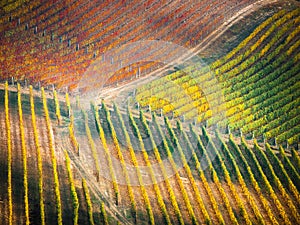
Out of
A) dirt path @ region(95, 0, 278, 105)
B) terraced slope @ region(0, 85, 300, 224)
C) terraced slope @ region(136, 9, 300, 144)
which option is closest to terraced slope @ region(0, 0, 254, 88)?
dirt path @ region(95, 0, 278, 105)

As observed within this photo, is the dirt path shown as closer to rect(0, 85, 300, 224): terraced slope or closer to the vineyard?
the vineyard

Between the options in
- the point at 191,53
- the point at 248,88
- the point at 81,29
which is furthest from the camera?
the point at 81,29

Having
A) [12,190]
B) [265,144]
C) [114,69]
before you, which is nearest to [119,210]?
[12,190]

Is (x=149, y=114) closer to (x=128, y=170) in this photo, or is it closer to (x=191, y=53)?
(x=128, y=170)

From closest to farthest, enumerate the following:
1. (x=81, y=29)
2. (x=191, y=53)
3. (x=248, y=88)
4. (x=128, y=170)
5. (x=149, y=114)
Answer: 1. (x=128, y=170)
2. (x=149, y=114)
3. (x=248, y=88)
4. (x=191, y=53)
5. (x=81, y=29)

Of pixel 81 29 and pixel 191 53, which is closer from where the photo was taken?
pixel 191 53

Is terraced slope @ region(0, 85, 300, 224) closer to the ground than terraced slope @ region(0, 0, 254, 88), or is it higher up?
closer to the ground

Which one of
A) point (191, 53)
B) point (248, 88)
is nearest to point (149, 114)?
point (248, 88)

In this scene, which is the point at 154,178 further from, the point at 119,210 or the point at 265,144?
the point at 265,144

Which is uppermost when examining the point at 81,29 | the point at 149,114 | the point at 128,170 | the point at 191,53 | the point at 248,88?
the point at 81,29
